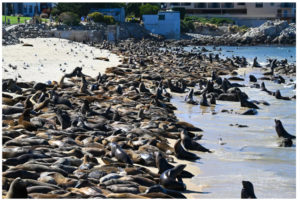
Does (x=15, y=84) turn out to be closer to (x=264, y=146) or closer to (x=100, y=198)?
(x=264, y=146)

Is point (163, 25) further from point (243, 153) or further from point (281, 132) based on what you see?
point (243, 153)

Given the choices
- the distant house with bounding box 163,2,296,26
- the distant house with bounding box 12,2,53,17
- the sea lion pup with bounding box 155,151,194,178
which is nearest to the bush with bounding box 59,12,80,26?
the distant house with bounding box 12,2,53,17

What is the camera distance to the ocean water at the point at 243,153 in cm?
902

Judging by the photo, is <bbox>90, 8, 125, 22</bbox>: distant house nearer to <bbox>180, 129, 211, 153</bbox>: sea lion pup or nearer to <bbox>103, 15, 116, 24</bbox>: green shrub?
<bbox>103, 15, 116, 24</bbox>: green shrub

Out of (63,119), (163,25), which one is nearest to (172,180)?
(63,119)

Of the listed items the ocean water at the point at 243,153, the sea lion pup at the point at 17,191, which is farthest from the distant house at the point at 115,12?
the sea lion pup at the point at 17,191

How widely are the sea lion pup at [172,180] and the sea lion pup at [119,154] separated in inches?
39.4

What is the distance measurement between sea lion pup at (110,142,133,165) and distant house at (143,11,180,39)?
73237 mm

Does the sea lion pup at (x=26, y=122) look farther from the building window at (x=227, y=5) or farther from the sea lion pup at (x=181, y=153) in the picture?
the building window at (x=227, y=5)

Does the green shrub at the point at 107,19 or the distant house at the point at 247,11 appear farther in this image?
the distant house at the point at 247,11

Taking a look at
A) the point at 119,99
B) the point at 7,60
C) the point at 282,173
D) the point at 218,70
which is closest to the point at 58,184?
the point at 282,173

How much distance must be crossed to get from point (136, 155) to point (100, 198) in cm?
279

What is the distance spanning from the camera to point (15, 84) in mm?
16672

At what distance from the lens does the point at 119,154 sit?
30.6 ft
